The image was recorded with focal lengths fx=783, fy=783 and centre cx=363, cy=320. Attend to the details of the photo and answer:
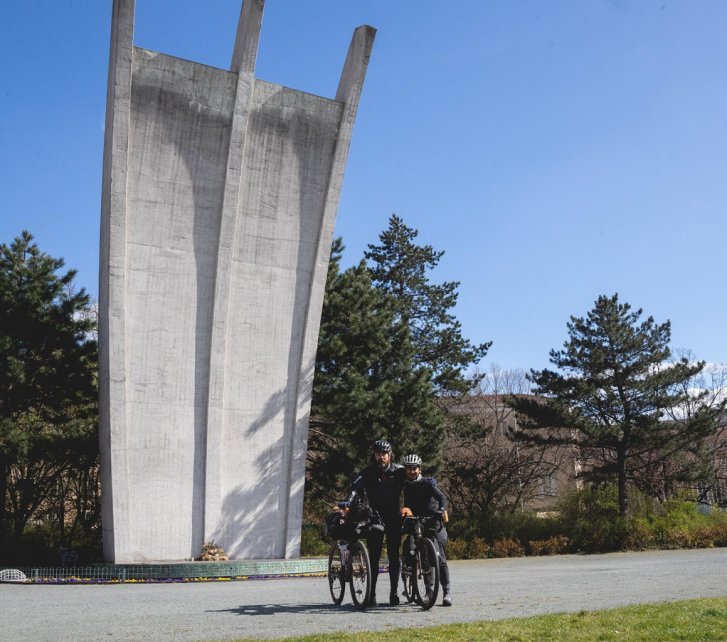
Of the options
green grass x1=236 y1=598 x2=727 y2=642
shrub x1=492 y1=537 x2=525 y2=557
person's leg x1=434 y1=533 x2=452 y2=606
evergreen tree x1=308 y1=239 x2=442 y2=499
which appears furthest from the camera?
shrub x1=492 y1=537 x2=525 y2=557

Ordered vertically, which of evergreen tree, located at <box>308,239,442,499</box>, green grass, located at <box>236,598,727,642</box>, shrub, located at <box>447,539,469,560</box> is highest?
evergreen tree, located at <box>308,239,442,499</box>

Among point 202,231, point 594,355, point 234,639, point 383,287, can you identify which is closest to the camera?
point 234,639

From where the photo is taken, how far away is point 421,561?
22.9 ft

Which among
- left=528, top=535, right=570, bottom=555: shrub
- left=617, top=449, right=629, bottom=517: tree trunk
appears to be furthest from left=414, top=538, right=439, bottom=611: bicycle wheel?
left=617, top=449, right=629, bottom=517: tree trunk

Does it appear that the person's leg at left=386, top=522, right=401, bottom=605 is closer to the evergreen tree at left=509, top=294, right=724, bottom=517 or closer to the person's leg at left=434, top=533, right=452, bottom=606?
the person's leg at left=434, top=533, right=452, bottom=606

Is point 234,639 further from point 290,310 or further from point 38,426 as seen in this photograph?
point 38,426

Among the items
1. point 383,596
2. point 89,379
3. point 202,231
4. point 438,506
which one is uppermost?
point 202,231

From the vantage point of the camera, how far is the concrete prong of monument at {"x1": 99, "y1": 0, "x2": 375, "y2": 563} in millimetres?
14750

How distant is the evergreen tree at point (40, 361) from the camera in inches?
749

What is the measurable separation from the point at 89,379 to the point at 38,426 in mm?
1777

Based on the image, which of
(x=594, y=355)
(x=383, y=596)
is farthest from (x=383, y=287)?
(x=383, y=596)

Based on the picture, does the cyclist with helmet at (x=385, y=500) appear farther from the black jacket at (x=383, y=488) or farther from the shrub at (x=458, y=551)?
the shrub at (x=458, y=551)

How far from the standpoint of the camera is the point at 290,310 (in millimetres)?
16469

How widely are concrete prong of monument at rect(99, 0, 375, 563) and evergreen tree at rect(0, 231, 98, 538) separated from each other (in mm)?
4466
